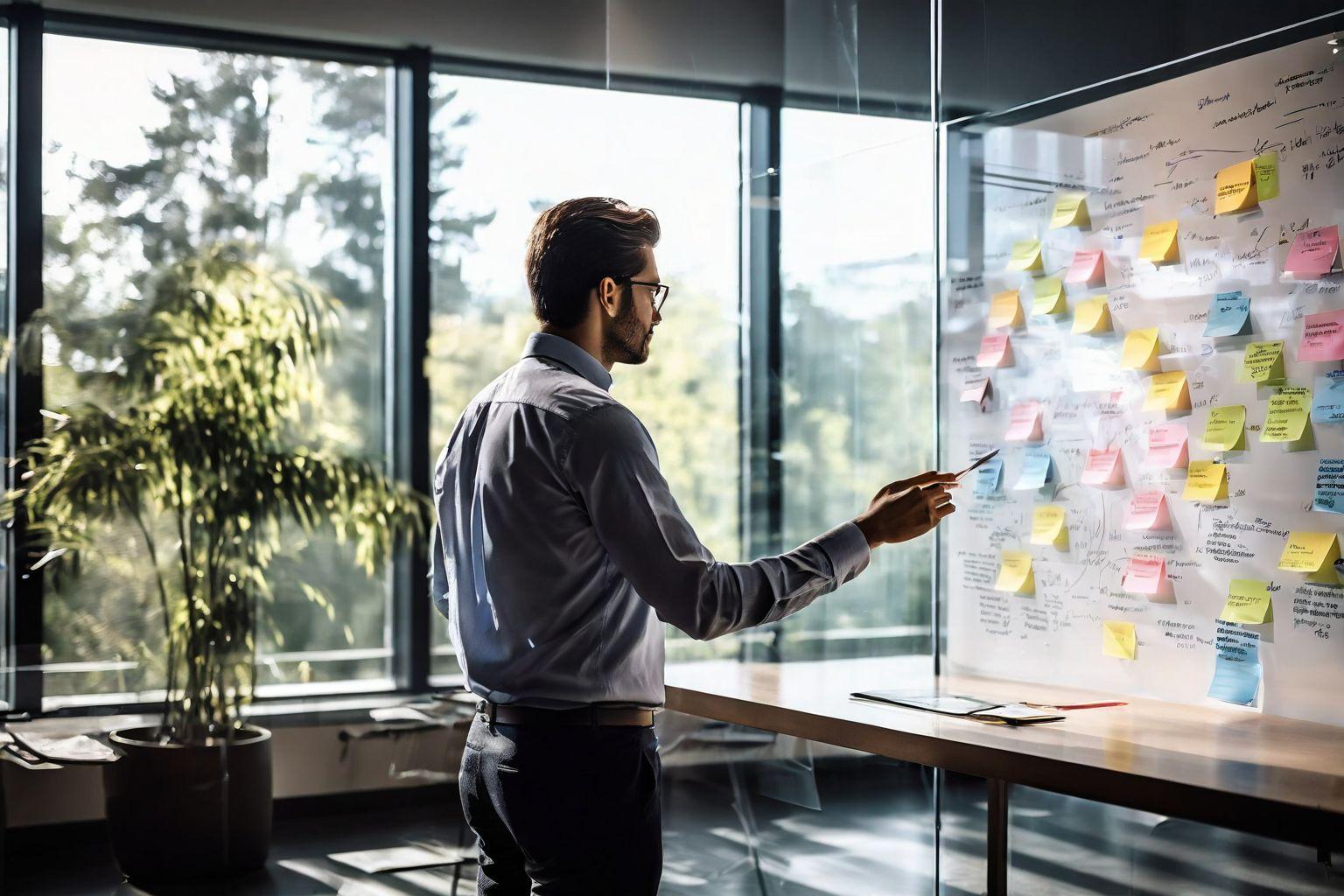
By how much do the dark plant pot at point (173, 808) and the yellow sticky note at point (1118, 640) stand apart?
8.91ft

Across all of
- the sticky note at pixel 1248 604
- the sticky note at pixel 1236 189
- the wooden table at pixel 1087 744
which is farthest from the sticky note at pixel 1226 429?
the wooden table at pixel 1087 744

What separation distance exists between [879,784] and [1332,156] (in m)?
1.65

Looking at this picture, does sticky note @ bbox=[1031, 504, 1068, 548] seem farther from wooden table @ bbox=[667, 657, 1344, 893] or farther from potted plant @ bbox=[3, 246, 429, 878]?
potted plant @ bbox=[3, 246, 429, 878]

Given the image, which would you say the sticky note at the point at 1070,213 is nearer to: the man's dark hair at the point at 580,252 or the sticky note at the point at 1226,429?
the sticky note at the point at 1226,429

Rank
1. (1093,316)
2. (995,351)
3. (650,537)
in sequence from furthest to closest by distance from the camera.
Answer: (995,351), (1093,316), (650,537)

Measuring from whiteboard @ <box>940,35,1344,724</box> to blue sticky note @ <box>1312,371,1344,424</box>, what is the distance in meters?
0.01

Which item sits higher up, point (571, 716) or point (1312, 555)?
point (1312, 555)

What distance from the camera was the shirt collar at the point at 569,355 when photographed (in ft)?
5.84

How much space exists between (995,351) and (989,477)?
27cm

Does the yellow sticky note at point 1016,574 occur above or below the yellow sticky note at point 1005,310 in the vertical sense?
below

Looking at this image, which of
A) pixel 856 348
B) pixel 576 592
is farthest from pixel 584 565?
pixel 856 348

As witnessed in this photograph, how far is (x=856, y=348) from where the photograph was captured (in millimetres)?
3195

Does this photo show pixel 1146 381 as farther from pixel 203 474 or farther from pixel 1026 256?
pixel 203 474

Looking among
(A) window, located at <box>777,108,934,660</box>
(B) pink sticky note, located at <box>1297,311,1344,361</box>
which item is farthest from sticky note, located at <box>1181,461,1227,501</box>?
(A) window, located at <box>777,108,934,660</box>
